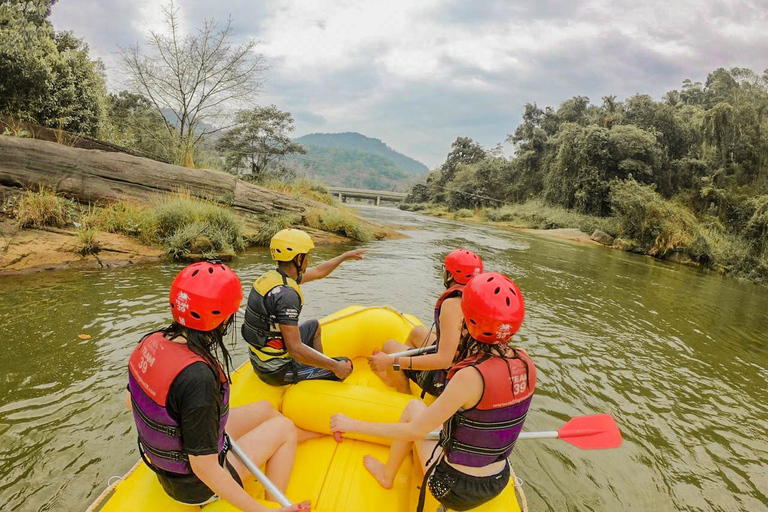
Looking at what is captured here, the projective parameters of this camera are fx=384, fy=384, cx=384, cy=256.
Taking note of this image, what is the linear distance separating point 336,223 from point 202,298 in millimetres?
11139

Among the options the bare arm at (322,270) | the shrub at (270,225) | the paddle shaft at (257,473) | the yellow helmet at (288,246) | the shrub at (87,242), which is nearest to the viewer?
the paddle shaft at (257,473)

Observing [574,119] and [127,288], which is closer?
[127,288]

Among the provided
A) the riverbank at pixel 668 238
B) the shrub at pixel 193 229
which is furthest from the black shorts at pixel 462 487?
the riverbank at pixel 668 238

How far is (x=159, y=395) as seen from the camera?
143 cm

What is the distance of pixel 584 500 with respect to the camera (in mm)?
2869

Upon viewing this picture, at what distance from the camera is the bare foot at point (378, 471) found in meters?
2.14

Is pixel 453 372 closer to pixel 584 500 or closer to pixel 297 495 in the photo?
pixel 297 495

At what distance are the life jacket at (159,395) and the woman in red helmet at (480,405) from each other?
3.02 feet

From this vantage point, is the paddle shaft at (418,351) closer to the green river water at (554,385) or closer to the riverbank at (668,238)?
the green river water at (554,385)

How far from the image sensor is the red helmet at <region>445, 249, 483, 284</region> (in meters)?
2.86

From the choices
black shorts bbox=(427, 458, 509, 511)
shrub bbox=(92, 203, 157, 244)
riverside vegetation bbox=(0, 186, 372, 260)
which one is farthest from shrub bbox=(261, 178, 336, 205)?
black shorts bbox=(427, 458, 509, 511)

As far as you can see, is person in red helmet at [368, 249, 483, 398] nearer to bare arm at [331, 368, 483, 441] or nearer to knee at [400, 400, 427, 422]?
knee at [400, 400, 427, 422]

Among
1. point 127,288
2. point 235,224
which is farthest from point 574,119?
point 127,288

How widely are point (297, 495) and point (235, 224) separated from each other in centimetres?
819
